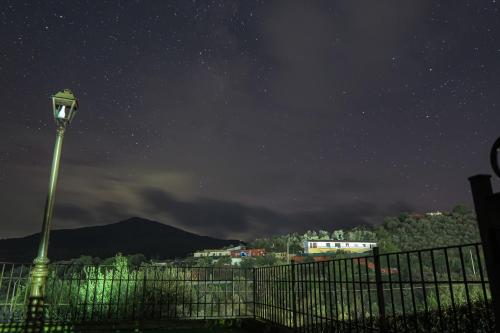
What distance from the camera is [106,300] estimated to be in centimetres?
1167

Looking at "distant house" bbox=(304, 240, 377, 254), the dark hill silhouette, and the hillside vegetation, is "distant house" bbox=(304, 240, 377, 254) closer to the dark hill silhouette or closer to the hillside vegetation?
the hillside vegetation

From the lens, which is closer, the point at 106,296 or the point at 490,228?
the point at 490,228

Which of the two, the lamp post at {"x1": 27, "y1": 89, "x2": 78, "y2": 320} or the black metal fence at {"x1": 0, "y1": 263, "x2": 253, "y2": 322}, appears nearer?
the lamp post at {"x1": 27, "y1": 89, "x2": 78, "y2": 320}

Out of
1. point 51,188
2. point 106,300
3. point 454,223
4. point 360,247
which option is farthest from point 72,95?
point 360,247

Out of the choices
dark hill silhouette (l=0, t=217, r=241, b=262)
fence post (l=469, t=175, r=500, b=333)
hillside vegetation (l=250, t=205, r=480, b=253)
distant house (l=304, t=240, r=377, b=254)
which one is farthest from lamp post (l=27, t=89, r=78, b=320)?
dark hill silhouette (l=0, t=217, r=241, b=262)

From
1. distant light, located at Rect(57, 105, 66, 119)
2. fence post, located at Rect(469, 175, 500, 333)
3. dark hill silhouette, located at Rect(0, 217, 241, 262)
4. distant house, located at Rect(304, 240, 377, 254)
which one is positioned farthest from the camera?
dark hill silhouette, located at Rect(0, 217, 241, 262)

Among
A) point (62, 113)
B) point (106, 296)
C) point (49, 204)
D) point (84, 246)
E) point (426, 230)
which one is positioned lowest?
point (106, 296)

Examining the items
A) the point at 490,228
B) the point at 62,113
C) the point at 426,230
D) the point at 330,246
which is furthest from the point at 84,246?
the point at 490,228

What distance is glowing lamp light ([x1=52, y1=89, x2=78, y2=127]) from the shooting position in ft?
24.2

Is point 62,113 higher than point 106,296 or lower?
higher

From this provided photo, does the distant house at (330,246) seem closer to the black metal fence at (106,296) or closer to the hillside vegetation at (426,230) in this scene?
the hillside vegetation at (426,230)

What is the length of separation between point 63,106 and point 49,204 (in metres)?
2.13

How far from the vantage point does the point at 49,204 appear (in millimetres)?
6781

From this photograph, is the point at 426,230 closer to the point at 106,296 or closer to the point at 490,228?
the point at 106,296
